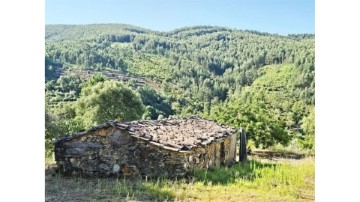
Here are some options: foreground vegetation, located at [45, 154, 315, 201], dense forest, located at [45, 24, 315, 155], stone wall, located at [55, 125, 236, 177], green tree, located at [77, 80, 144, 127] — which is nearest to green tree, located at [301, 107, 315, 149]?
dense forest, located at [45, 24, 315, 155]

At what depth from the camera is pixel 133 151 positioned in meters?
6.70

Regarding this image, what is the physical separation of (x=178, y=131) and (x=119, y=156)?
103 cm

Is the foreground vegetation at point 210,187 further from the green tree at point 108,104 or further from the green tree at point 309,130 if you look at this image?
the green tree at point 108,104

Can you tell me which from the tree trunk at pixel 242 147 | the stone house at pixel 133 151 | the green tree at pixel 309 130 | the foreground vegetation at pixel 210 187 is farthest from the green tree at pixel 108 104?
the green tree at pixel 309 130

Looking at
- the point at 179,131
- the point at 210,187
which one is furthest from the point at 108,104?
the point at 210,187

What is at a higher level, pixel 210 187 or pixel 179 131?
pixel 179 131

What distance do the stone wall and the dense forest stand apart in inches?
34.3

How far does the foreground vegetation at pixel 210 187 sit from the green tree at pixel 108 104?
1876 mm

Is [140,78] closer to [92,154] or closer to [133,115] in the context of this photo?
[133,115]

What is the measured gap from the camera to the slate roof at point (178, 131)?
6578mm

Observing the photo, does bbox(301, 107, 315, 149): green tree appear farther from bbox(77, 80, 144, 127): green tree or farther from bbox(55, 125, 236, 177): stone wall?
bbox(77, 80, 144, 127): green tree

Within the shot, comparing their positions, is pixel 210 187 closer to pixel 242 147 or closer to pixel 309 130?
pixel 309 130

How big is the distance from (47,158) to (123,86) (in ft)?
6.27
